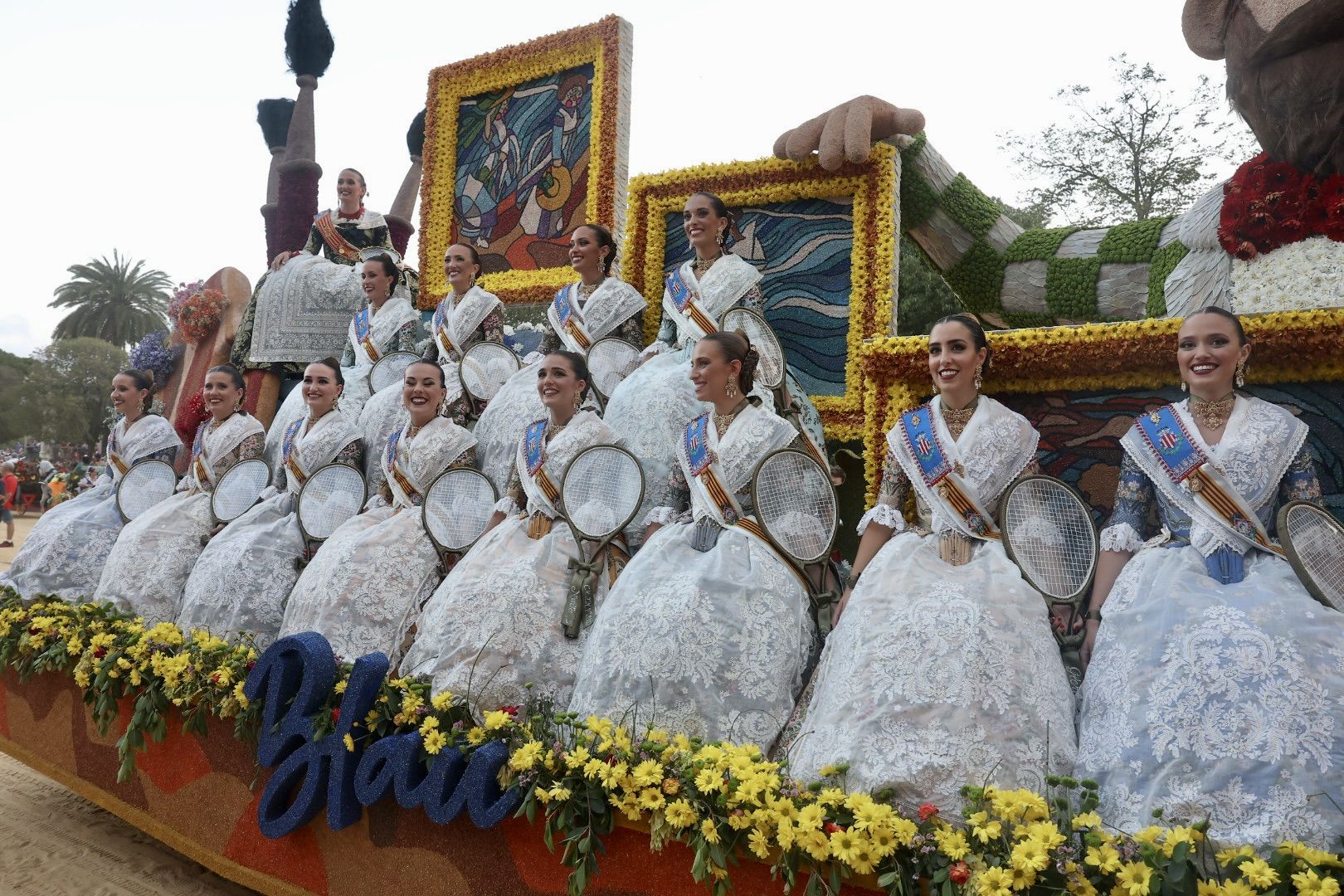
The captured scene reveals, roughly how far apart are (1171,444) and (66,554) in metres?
6.98

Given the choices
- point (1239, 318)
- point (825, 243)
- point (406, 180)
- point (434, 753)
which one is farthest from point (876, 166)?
point (406, 180)

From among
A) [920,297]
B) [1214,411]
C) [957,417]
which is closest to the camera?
[1214,411]

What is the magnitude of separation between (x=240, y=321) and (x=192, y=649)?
228 inches

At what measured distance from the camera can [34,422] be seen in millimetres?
39688

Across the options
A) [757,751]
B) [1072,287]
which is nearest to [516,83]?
[1072,287]

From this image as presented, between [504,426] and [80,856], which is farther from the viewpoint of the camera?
[504,426]

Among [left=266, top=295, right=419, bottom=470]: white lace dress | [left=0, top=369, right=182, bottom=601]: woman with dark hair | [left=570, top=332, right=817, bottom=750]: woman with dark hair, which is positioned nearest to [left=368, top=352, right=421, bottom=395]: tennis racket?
[left=266, top=295, right=419, bottom=470]: white lace dress

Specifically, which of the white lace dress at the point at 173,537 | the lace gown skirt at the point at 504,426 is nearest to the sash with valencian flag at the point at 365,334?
the white lace dress at the point at 173,537

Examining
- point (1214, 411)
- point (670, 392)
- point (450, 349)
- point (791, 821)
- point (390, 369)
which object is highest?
point (450, 349)

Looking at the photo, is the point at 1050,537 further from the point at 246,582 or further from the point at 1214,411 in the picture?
the point at 246,582

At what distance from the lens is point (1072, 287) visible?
→ 19.3 feet

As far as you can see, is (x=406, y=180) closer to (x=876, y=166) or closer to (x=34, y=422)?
(x=876, y=166)

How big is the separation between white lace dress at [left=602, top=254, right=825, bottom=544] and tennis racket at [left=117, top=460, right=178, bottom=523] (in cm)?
376

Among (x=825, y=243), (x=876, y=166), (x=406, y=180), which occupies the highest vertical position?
(x=406, y=180)
